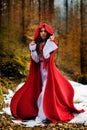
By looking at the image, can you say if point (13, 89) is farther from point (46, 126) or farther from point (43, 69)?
point (46, 126)

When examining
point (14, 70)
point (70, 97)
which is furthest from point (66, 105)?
point (14, 70)

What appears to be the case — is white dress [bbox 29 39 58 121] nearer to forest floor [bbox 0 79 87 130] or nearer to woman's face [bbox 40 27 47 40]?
woman's face [bbox 40 27 47 40]

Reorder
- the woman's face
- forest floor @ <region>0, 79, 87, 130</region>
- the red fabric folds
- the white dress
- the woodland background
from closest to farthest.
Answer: forest floor @ <region>0, 79, 87, 130</region> < the white dress < the woman's face < the red fabric folds < the woodland background

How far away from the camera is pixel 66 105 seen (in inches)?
347

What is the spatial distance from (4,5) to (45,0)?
1.13m

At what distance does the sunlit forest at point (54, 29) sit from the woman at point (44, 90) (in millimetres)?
3988

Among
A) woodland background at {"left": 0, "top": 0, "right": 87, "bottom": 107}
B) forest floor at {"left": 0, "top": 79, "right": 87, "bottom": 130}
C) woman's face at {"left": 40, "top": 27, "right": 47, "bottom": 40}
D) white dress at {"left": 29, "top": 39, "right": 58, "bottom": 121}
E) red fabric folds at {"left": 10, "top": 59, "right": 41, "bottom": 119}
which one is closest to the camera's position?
forest floor at {"left": 0, "top": 79, "right": 87, "bottom": 130}

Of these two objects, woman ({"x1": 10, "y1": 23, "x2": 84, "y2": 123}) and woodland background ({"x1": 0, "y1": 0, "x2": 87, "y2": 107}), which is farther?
woodland background ({"x1": 0, "y1": 0, "x2": 87, "y2": 107})

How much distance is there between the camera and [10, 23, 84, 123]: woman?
8.58 meters

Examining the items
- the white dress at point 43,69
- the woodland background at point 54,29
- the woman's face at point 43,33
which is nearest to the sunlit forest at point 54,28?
the woodland background at point 54,29

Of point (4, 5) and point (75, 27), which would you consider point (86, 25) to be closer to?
point (75, 27)

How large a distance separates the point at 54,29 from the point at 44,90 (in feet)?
19.4

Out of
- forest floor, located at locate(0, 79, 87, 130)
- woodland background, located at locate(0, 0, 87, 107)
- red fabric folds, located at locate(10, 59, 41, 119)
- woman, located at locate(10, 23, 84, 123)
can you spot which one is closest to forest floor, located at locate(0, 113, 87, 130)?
forest floor, located at locate(0, 79, 87, 130)

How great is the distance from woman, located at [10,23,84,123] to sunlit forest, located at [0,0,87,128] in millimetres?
3988
